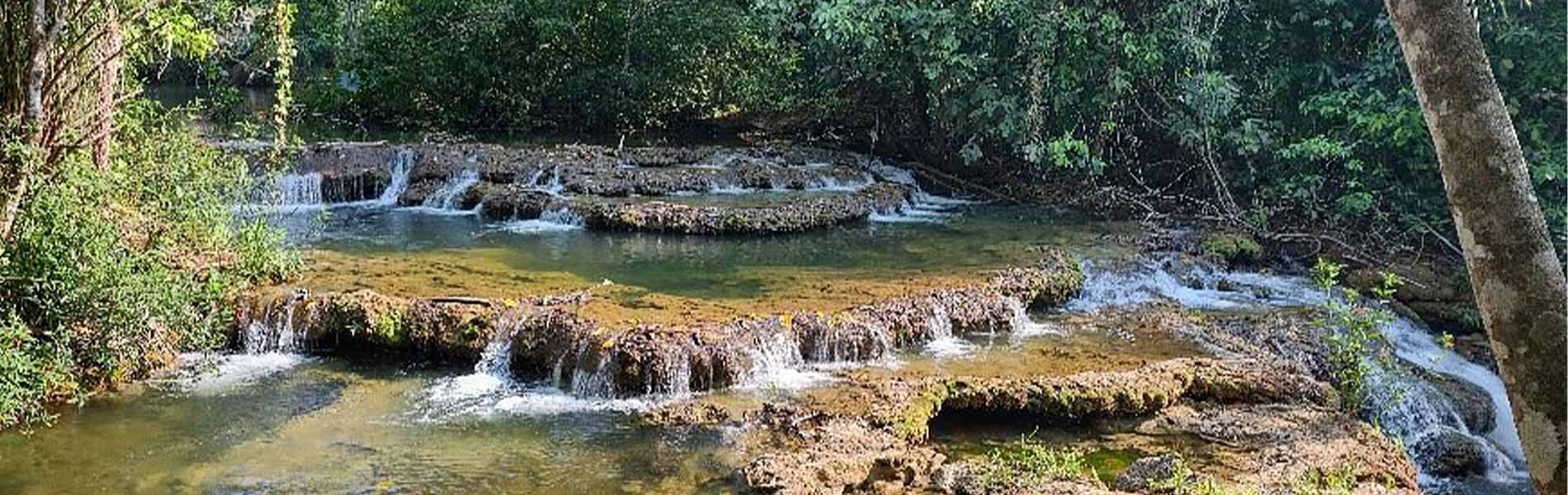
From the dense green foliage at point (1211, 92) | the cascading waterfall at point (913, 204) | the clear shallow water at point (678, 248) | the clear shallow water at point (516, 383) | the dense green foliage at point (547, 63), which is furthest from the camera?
the dense green foliage at point (547, 63)

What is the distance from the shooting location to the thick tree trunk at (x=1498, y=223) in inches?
119

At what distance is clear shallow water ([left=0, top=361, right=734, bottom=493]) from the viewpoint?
6.52 meters

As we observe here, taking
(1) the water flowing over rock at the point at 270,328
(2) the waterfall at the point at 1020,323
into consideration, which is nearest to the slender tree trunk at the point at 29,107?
(1) the water flowing over rock at the point at 270,328

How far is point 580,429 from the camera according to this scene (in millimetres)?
7406

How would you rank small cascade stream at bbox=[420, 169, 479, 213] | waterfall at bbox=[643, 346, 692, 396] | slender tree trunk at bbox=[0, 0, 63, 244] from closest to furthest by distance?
slender tree trunk at bbox=[0, 0, 63, 244]
waterfall at bbox=[643, 346, 692, 396]
small cascade stream at bbox=[420, 169, 479, 213]

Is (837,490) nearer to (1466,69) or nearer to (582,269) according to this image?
(1466,69)

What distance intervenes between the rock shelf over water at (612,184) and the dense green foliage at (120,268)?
4.56 metres

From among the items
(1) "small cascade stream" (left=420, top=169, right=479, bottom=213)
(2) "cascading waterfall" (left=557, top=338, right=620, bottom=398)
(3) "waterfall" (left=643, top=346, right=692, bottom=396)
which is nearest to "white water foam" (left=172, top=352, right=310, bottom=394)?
(2) "cascading waterfall" (left=557, top=338, right=620, bottom=398)

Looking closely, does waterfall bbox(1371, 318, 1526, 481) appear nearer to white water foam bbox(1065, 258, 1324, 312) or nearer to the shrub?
white water foam bbox(1065, 258, 1324, 312)

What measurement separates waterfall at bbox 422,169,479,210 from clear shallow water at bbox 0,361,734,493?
6.09 metres

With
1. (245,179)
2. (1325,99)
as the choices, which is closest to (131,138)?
(245,179)

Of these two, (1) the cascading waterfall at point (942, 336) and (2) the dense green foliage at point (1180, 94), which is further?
(2) the dense green foliage at point (1180, 94)

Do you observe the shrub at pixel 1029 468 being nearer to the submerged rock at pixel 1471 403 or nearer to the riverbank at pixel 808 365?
the riverbank at pixel 808 365

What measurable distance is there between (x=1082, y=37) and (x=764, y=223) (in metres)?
4.20
